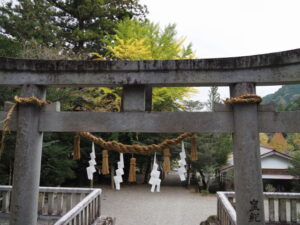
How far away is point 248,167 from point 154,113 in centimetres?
115

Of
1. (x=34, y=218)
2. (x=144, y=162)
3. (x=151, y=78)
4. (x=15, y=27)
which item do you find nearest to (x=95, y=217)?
(x=34, y=218)

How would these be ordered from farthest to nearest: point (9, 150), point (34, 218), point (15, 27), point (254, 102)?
point (15, 27) < point (9, 150) < point (34, 218) < point (254, 102)

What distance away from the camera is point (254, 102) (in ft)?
7.54

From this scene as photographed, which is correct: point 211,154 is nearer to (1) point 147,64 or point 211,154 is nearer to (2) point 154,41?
(2) point 154,41

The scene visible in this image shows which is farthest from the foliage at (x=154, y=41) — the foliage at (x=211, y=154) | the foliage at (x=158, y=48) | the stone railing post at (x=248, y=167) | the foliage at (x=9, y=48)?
the stone railing post at (x=248, y=167)

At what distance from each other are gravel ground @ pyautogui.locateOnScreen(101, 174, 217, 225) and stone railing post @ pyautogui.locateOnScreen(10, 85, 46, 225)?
5.35 m

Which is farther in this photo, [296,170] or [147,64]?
[296,170]

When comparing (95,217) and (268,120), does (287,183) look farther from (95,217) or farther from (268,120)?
(268,120)

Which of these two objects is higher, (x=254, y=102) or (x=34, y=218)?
(x=254, y=102)

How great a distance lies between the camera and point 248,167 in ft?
7.41

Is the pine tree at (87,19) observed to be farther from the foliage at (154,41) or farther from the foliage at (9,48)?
the foliage at (9,48)

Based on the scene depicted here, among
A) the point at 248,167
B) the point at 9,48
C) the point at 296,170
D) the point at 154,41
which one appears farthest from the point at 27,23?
the point at 296,170

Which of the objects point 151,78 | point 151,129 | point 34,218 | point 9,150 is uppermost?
point 151,78

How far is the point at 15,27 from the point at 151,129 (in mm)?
10856
